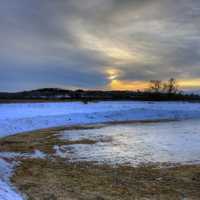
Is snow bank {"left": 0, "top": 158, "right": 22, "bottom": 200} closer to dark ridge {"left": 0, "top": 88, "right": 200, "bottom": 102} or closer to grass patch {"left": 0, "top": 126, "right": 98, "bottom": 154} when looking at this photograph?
grass patch {"left": 0, "top": 126, "right": 98, "bottom": 154}

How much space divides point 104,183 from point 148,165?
2983 millimetres

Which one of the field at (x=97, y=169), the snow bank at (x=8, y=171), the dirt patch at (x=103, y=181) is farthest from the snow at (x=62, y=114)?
the dirt patch at (x=103, y=181)

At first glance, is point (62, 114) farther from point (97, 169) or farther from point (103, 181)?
point (103, 181)

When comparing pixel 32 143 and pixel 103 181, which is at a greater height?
pixel 103 181

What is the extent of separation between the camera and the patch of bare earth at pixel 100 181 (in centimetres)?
884

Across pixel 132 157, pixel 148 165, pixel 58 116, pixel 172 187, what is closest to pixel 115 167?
pixel 148 165

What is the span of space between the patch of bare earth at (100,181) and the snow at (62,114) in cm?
1182

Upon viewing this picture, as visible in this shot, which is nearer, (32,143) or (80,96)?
(32,143)

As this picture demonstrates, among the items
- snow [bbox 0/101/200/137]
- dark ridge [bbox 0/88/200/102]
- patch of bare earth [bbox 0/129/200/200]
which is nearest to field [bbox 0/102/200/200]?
patch of bare earth [bbox 0/129/200/200]

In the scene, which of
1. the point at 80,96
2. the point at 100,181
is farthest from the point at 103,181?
the point at 80,96

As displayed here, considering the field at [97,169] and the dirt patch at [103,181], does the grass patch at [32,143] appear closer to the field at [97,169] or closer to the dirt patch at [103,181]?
the field at [97,169]

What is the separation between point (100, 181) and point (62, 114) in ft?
85.4

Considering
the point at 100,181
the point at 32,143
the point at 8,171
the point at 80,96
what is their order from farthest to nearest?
the point at 80,96 → the point at 32,143 → the point at 8,171 → the point at 100,181

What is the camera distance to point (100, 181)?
10.3 m
